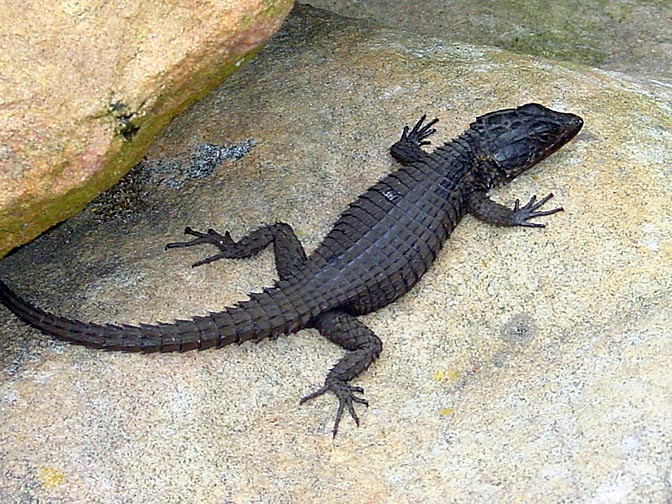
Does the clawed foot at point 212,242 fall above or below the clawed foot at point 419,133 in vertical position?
below

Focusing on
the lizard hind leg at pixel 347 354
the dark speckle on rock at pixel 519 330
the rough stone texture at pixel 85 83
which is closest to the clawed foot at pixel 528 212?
the dark speckle on rock at pixel 519 330

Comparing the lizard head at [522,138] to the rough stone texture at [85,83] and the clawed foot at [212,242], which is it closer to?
the clawed foot at [212,242]

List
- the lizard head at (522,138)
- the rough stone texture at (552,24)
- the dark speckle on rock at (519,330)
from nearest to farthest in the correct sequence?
the dark speckle on rock at (519,330) < the lizard head at (522,138) < the rough stone texture at (552,24)

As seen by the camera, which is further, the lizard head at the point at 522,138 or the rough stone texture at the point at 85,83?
the lizard head at the point at 522,138

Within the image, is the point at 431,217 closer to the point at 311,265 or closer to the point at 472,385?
the point at 311,265

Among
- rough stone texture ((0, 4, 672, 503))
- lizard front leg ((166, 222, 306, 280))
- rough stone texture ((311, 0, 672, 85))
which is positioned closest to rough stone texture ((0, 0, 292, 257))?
rough stone texture ((0, 4, 672, 503))

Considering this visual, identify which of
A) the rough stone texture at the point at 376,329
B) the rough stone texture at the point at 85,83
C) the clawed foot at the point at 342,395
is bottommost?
the clawed foot at the point at 342,395

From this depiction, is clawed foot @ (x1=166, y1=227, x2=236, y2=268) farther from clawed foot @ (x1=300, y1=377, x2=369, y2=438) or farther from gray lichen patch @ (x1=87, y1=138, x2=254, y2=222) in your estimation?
clawed foot @ (x1=300, y1=377, x2=369, y2=438)
